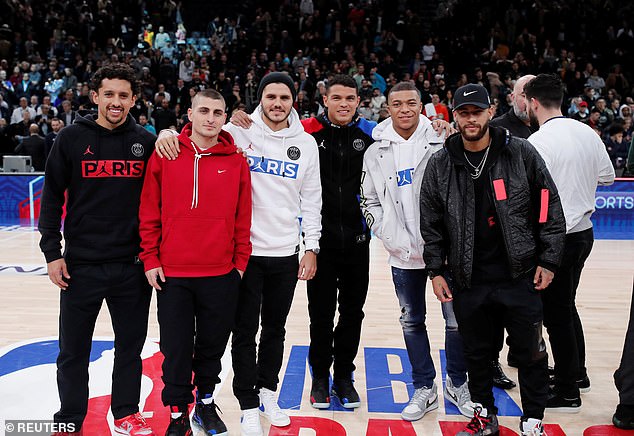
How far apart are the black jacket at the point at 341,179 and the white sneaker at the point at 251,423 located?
0.98m

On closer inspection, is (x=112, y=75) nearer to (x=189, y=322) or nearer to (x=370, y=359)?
(x=189, y=322)

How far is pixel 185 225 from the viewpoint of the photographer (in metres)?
3.11

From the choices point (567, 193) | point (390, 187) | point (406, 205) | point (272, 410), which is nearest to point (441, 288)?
point (406, 205)

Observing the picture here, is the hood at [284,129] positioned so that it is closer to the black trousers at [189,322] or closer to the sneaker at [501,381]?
the black trousers at [189,322]

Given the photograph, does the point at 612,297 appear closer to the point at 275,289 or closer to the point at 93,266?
the point at 275,289

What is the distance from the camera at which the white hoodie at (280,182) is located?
339 centimetres

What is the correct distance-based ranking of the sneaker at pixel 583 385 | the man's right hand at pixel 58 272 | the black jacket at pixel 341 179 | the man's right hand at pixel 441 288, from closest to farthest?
the man's right hand at pixel 58 272, the man's right hand at pixel 441 288, the black jacket at pixel 341 179, the sneaker at pixel 583 385

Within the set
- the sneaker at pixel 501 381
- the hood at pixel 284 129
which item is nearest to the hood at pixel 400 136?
the hood at pixel 284 129

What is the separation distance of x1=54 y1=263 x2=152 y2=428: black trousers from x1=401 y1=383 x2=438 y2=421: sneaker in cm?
148

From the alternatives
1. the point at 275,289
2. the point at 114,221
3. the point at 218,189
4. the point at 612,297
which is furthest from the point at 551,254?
the point at 612,297

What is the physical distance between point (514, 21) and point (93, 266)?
17.5 m

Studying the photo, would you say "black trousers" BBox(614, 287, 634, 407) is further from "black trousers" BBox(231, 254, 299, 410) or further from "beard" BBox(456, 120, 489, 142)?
"black trousers" BBox(231, 254, 299, 410)

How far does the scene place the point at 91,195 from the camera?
307 centimetres

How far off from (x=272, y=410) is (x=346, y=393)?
0.49 meters
